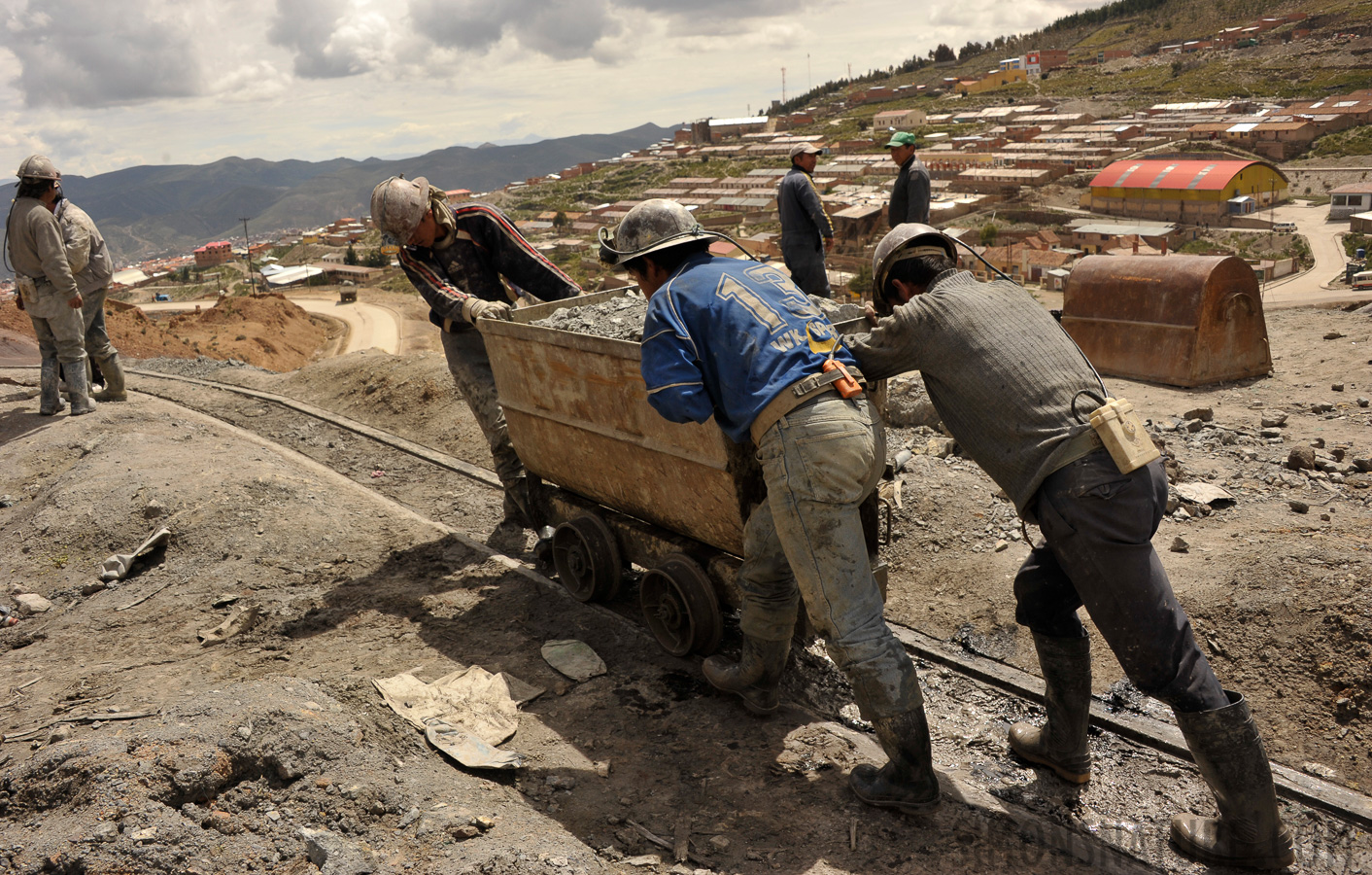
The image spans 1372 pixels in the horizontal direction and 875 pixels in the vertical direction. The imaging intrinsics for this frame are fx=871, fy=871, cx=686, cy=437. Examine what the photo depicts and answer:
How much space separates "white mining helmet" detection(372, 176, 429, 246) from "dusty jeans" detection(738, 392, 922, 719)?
303 centimetres

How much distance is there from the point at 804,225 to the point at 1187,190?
124 ft

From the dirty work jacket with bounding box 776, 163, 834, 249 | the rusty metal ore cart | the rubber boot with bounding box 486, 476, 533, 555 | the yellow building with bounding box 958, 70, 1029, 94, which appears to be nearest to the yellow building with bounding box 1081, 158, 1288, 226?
the dirty work jacket with bounding box 776, 163, 834, 249

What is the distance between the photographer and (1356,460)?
5.53 meters

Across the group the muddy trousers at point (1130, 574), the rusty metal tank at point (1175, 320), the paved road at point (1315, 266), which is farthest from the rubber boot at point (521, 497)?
the paved road at point (1315, 266)

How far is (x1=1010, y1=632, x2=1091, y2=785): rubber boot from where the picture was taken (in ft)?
10.8

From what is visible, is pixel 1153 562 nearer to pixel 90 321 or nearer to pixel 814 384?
pixel 814 384

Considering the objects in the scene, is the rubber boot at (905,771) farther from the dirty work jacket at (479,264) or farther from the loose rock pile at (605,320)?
the dirty work jacket at (479,264)

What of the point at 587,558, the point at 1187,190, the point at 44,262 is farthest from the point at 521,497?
the point at 1187,190

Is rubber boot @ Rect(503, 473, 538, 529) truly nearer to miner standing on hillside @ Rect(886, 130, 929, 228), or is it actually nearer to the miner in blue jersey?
the miner in blue jersey

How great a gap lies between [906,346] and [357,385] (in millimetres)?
8532

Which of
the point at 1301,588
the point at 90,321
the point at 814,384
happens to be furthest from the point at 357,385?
the point at 1301,588

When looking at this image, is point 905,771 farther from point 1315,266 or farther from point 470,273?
point 1315,266

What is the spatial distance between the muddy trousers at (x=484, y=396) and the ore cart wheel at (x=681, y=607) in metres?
1.53

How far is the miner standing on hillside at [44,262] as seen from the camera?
761 cm
